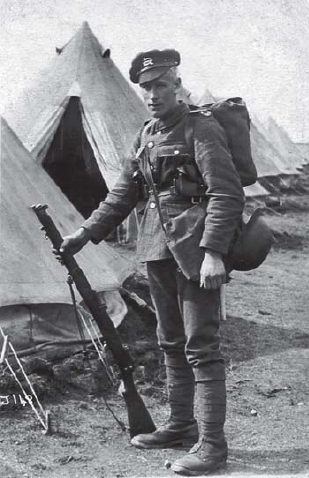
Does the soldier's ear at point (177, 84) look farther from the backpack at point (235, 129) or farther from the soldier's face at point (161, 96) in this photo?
the backpack at point (235, 129)

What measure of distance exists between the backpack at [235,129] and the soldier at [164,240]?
0.19ft

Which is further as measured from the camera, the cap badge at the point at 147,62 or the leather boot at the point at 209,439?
the cap badge at the point at 147,62

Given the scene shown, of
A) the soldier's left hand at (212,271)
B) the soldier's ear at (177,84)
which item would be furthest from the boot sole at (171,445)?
the soldier's ear at (177,84)

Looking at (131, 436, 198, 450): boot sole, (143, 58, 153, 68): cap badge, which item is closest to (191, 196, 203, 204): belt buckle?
(143, 58, 153, 68): cap badge

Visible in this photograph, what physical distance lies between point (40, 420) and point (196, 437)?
3.00ft

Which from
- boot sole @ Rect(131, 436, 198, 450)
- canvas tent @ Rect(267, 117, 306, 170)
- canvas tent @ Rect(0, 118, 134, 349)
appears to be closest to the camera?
boot sole @ Rect(131, 436, 198, 450)

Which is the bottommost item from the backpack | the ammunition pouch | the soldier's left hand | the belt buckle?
the soldier's left hand

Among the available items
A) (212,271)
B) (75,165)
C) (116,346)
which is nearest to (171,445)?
(116,346)

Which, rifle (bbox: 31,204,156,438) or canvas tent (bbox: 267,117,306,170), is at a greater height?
rifle (bbox: 31,204,156,438)

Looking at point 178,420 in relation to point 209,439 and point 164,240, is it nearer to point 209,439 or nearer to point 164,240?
point 209,439

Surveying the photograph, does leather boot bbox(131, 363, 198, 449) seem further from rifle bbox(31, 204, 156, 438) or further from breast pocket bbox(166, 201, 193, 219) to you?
breast pocket bbox(166, 201, 193, 219)

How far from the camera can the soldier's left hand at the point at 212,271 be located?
10.1 feet

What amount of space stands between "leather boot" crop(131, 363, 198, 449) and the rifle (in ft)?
0.24

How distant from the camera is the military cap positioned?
10.8 ft
